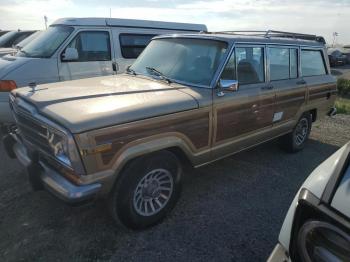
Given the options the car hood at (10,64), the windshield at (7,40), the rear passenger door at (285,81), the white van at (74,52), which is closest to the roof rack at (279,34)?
the rear passenger door at (285,81)

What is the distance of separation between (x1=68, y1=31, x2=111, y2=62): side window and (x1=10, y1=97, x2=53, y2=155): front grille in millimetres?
2944

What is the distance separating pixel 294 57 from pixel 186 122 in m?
2.77

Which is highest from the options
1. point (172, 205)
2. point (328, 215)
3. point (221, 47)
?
point (221, 47)

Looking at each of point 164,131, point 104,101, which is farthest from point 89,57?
point 164,131

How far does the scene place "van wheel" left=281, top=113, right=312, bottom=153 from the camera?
225 inches

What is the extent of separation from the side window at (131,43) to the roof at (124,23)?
9.2 inches

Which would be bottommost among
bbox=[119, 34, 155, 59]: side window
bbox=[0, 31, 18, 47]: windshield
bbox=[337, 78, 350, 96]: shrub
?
bbox=[337, 78, 350, 96]: shrub

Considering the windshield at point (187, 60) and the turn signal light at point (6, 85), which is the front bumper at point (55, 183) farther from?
the turn signal light at point (6, 85)

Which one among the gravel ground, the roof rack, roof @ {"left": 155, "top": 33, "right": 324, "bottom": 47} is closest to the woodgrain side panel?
the gravel ground

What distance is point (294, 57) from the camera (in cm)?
526

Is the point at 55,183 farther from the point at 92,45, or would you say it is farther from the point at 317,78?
the point at 317,78

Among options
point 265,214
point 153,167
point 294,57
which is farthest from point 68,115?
point 294,57

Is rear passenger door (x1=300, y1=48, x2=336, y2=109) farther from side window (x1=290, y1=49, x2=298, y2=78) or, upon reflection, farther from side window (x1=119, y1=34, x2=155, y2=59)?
side window (x1=119, y1=34, x2=155, y2=59)

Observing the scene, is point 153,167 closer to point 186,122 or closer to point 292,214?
point 186,122
